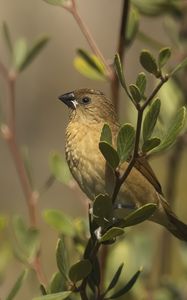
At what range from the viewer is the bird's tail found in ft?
11.5

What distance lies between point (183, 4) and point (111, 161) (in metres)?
1.47

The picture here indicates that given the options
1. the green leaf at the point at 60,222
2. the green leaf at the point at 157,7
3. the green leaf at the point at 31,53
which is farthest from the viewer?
the green leaf at the point at 31,53

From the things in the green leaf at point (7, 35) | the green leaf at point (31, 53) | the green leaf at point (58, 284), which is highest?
the green leaf at point (7, 35)

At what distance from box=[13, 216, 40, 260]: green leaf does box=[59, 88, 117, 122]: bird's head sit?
588 millimetres

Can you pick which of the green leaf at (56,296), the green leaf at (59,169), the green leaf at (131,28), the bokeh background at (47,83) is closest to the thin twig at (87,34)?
the green leaf at (131,28)

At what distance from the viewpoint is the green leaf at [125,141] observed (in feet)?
7.81

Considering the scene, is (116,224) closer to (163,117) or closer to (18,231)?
(18,231)

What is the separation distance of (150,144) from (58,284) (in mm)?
579

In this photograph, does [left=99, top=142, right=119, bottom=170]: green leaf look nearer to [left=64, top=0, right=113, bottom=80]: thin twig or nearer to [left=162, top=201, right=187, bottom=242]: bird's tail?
[left=64, top=0, right=113, bottom=80]: thin twig

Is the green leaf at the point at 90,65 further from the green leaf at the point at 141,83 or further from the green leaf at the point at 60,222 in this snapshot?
the green leaf at the point at 141,83

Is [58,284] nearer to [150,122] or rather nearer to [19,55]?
[150,122]

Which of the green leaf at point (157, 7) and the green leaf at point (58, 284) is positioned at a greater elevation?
the green leaf at point (157, 7)

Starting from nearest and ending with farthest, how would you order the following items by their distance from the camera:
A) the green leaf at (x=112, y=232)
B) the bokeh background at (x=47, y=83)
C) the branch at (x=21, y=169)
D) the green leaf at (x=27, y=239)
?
the green leaf at (x=112, y=232) < the green leaf at (x=27, y=239) < the branch at (x=21, y=169) < the bokeh background at (x=47, y=83)

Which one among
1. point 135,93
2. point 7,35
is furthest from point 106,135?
point 7,35
